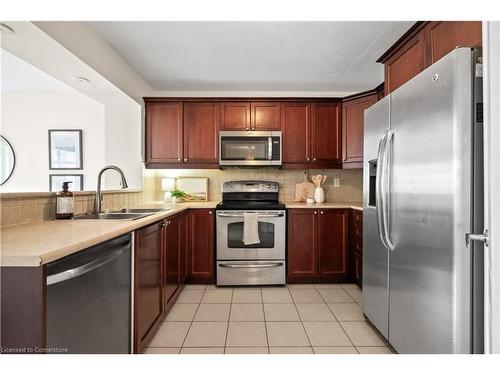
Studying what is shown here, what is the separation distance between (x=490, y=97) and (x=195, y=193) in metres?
3.29

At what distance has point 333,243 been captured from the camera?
3201 mm

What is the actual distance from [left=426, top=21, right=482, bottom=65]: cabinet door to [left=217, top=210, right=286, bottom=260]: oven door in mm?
1976

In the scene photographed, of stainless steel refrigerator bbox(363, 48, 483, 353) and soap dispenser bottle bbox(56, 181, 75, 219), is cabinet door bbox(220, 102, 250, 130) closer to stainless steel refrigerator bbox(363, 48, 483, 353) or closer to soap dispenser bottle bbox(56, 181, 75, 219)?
stainless steel refrigerator bbox(363, 48, 483, 353)

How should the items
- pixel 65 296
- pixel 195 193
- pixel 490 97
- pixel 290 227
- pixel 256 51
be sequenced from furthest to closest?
pixel 195 193, pixel 290 227, pixel 256 51, pixel 65 296, pixel 490 97

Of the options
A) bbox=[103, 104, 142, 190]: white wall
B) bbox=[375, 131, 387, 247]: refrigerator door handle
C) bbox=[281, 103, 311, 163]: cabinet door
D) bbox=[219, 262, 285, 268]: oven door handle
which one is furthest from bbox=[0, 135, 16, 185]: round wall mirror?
bbox=[375, 131, 387, 247]: refrigerator door handle

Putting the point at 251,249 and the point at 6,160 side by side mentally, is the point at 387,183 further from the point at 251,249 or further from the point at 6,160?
the point at 6,160

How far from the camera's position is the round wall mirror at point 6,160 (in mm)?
3740

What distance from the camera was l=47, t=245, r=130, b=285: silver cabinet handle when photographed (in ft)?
3.18

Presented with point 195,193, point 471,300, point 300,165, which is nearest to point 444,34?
point 471,300

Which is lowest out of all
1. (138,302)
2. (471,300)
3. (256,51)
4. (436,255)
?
(138,302)

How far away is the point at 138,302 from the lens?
1667 millimetres

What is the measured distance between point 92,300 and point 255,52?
94.4 inches

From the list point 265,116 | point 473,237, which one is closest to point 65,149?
point 265,116
